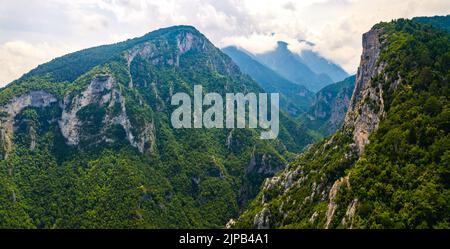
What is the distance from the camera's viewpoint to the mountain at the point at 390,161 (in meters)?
65.4

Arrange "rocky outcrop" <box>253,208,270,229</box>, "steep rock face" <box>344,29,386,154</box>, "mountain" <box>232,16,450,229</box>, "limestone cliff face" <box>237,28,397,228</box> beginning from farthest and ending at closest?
"rocky outcrop" <box>253,208,270,229</box> < "steep rock face" <box>344,29,386,154</box> < "limestone cliff face" <box>237,28,397,228</box> < "mountain" <box>232,16,450,229</box>

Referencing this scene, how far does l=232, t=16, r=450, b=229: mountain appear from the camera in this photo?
6538 centimetres

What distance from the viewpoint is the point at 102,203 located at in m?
197

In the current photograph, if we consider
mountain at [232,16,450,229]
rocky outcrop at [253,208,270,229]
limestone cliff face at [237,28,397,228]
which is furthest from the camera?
rocky outcrop at [253,208,270,229]

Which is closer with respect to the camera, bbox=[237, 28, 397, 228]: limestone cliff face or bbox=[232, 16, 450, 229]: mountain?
bbox=[232, 16, 450, 229]: mountain

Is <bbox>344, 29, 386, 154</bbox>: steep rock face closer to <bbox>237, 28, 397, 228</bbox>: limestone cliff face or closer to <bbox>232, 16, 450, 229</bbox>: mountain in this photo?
<bbox>237, 28, 397, 228</bbox>: limestone cliff face

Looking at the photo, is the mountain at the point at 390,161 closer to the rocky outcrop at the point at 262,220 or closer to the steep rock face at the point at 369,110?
the rocky outcrop at the point at 262,220

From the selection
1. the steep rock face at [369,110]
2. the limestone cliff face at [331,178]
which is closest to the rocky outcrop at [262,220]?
the limestone cliff face at [331,178]

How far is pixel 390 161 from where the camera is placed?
7888 cm

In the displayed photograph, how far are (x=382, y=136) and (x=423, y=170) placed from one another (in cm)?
2118

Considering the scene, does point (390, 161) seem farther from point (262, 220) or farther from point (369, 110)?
point (262, 220)

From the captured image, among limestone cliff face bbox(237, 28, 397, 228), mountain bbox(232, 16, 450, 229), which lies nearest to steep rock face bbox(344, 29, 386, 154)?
limestone cliff face bbox(237, 28, 397, 228)

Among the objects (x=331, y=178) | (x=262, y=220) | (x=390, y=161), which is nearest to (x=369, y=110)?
(x=331, y=178)
